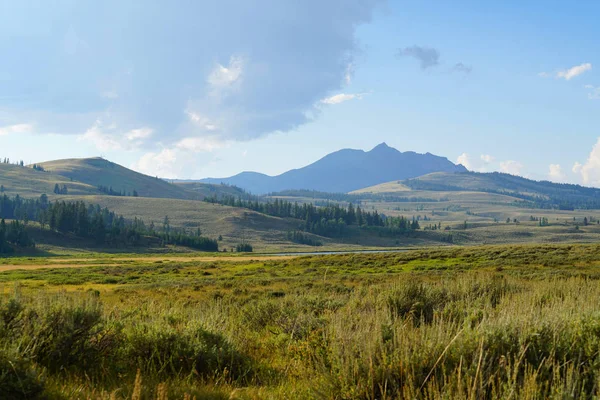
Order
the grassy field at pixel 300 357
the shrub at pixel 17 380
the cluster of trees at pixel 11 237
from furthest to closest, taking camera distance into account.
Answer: the cluster of trees at pixel 11 237 → the grassy field at pixel 300 357 → the shrub at pixel 17 380

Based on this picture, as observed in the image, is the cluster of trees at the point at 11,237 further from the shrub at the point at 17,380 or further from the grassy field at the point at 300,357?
the shrub at the point at 17,380

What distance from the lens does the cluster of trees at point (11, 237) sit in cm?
11694

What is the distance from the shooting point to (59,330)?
25.1ft

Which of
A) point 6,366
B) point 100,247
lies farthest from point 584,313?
point 100,247

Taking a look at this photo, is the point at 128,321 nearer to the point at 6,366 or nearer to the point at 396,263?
the point at 6,366

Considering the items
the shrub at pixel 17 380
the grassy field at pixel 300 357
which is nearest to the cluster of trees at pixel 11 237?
the grassy field at pixel 300 357

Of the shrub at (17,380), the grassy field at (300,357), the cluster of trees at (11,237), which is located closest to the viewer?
the shrub at (17,380)

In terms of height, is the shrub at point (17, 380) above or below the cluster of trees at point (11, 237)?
above

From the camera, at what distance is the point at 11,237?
12238 centimetres

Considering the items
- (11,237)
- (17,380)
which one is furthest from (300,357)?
(11,237)

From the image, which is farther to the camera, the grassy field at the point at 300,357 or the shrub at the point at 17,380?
the grassy field at the point at 300,357

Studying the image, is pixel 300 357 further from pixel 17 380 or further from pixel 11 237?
pixel 11 237

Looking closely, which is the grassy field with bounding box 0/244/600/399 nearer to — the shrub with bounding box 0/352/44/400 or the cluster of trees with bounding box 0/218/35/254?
the shrub with bounding box 0/352/44/400

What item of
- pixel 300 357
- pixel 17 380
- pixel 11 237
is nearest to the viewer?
pixel 17 380
